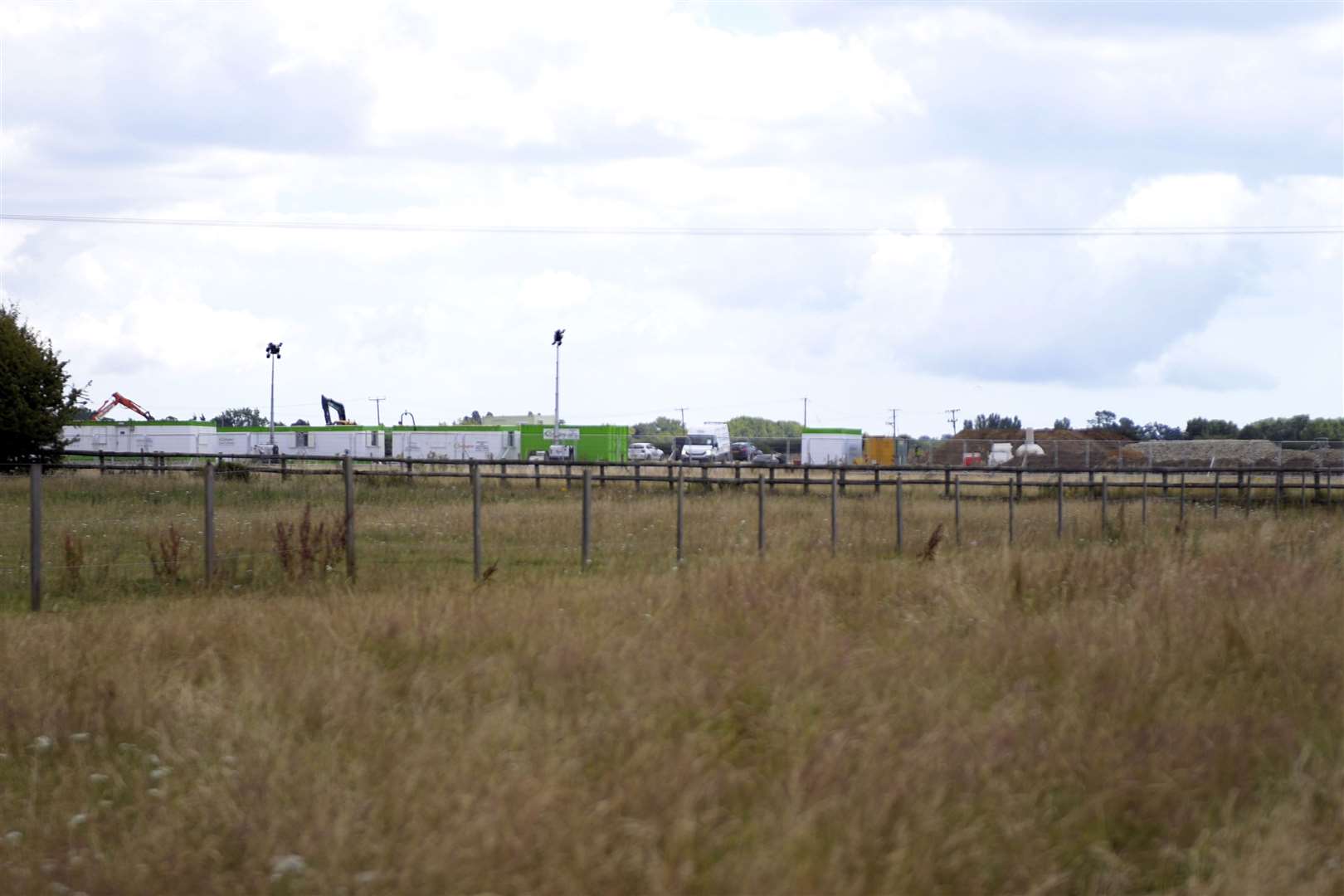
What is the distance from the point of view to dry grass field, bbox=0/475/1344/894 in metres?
4.85

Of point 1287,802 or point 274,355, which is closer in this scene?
point 1287,802

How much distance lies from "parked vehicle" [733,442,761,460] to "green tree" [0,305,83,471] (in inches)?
1866

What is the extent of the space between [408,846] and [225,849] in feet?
3.05

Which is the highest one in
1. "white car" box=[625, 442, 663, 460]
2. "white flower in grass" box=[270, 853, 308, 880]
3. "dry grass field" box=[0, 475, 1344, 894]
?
"white car" box=[625, 442, 663, 460]

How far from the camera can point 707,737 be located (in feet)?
19.5

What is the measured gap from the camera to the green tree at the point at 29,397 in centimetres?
3675

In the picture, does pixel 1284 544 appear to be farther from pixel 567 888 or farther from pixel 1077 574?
pixel 567 888

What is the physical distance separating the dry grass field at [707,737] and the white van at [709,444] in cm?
6483

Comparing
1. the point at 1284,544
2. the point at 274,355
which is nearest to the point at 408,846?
the point at 1284,544

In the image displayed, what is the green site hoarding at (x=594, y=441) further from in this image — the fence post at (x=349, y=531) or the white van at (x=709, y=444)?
the fence post at (x=349, y=531)

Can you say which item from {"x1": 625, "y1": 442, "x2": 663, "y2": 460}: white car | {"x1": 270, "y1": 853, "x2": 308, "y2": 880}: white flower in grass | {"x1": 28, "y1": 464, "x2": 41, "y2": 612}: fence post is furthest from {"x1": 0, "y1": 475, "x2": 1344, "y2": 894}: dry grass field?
{"x1": 625, "y1": 442, "x2": 663, "y2": 460}: white car

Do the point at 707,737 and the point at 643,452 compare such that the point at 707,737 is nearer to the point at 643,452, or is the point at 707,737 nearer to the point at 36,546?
the point at 36,546

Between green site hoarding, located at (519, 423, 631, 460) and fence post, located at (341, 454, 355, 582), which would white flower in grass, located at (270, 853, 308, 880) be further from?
green site hoarding, located at (519, 423, 631, 460)

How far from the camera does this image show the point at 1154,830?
5.42 metres
